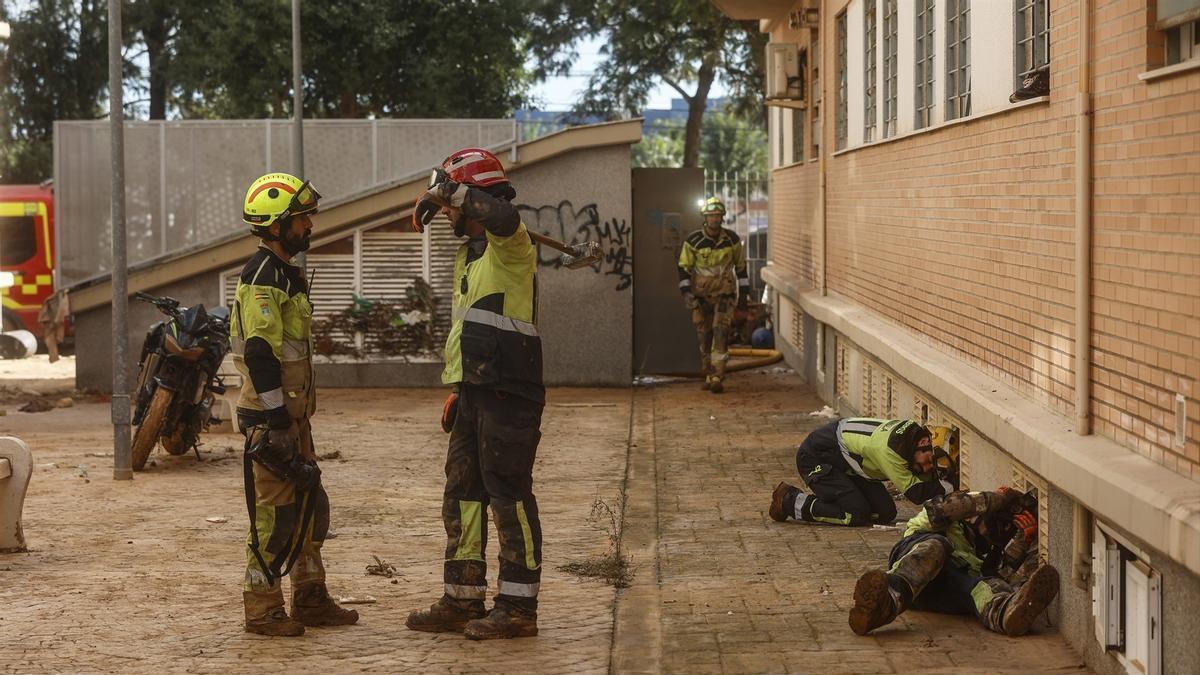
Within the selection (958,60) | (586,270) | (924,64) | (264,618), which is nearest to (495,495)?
(264,618)

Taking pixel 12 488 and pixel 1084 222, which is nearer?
pixel 1084 222

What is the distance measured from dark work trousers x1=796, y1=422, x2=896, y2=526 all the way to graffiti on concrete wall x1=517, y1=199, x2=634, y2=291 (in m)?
9.28

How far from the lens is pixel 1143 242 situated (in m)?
6.18

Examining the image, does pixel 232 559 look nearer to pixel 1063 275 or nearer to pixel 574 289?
pixel 1063 275

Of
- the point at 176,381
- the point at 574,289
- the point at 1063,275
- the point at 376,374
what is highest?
the point at 1063,275

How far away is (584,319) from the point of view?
19734 millimetres

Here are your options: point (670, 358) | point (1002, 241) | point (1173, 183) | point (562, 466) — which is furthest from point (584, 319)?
point (1173, 183)

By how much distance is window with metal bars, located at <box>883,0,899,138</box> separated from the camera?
1373 centimetres

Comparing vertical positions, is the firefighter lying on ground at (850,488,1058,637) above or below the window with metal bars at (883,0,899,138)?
below

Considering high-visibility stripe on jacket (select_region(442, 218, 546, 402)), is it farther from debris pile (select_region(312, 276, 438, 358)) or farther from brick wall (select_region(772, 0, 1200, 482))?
debris pile (select_region(312, 276, 438, 358))

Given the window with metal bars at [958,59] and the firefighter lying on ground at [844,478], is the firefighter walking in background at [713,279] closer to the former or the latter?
the window with metal bars at [958,59]

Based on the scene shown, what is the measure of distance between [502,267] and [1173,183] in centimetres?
300

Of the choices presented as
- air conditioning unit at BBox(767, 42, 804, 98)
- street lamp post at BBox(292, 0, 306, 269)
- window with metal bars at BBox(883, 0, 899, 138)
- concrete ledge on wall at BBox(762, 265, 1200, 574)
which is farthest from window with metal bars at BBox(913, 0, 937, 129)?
air conditioning unit at BBox(767, 42, 804, 98)

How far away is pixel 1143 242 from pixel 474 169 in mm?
2967
